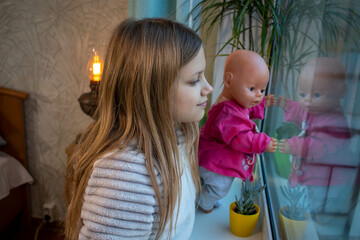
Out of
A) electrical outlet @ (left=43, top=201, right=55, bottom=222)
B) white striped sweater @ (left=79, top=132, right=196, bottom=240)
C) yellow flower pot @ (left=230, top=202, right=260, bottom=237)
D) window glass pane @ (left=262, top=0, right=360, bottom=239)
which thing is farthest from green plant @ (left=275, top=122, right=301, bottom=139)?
electrical outlet @ (left=43, top=201, right=55, bottom=222)

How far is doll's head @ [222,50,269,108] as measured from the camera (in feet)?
2.45

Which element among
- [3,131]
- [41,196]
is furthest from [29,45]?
[41,196]

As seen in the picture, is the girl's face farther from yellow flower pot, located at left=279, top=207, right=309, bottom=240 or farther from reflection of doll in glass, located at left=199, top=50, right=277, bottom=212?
yellow flower pot, located at left=279, top=207, right=309, bottom=240

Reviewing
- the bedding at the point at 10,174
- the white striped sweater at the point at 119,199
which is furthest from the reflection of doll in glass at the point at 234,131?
the bedding at the point at 10,174

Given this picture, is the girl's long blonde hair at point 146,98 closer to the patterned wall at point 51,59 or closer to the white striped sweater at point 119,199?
the white striped sweater at point 119,199

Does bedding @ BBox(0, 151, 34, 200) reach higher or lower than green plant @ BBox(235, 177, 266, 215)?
lower

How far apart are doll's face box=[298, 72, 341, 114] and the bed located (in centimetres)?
176

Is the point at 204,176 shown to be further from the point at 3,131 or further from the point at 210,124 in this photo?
the point at 3,131

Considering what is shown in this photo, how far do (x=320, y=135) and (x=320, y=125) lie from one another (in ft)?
0.06

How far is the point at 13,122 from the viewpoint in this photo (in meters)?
1.96

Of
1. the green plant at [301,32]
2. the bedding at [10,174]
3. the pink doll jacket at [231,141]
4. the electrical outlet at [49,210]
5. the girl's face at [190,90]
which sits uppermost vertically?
the green plant at [301,32]

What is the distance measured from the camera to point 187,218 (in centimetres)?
81

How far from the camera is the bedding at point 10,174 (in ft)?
5.89

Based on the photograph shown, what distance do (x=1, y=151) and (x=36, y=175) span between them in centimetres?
29
